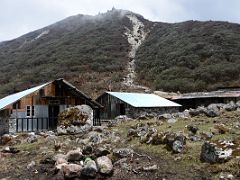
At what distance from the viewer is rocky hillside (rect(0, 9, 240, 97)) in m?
78.0

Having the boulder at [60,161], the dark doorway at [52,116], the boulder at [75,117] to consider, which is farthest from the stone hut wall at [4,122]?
the boulder at [60,161]

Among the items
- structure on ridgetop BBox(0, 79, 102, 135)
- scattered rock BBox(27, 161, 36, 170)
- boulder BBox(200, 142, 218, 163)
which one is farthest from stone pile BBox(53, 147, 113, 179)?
structure on ridgetop BBox(0, 79, 102, 135)

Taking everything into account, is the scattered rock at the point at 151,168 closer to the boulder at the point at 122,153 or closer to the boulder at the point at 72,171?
the boulder at the point at 122,153

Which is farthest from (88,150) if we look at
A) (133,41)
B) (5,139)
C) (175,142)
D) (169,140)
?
(133,41)

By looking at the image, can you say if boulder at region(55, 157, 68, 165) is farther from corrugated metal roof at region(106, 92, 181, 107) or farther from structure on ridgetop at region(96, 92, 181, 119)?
corrugated metal roof at region(106, 92, 181, 107)

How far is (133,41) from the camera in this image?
126000 millimetres

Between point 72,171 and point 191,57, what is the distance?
78.2 meters

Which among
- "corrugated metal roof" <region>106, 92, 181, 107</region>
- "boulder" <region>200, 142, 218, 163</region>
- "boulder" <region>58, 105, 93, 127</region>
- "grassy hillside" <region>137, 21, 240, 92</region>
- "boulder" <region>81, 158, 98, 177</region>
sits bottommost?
"boulder" <region>81, 158, 98, 177</region>

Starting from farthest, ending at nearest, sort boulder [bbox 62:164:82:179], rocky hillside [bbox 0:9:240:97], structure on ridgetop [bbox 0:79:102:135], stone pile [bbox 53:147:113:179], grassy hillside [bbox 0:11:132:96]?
grassy hillside [bbox 0:11:132:96] < rocky hillside [bbox 0:9:240:97] < structure on ridgetop [bbox 0:79:102:135] < boulder [bbox 62:164:82:179] < stone pile [bbox 53:147:113:179]

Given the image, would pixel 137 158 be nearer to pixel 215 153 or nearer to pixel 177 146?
pixel 177 146

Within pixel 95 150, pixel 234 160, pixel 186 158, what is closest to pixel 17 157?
pixel 95 150

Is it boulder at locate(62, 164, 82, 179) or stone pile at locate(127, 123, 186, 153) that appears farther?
stone pile at locate(127, 123, 186, 153)

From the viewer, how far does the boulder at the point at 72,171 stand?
15.0 meters

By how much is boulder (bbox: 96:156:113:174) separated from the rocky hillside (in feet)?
180
